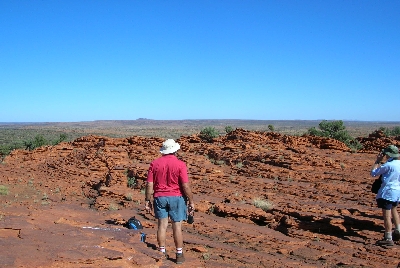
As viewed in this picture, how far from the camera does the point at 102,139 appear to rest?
81.5ft

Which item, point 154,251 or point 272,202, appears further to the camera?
point 272,202

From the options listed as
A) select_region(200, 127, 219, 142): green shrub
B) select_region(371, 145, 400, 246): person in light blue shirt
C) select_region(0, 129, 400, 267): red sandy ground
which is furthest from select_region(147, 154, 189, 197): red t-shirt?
select_region(200, 127, 219, 142): green shrub

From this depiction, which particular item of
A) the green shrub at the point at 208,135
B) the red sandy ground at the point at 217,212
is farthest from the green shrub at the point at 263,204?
the green shrub at the point at 208,135

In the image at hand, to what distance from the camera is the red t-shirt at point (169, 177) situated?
504 cm

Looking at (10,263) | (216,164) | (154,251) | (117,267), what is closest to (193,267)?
(154,251)

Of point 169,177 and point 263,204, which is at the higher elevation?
point 169,177

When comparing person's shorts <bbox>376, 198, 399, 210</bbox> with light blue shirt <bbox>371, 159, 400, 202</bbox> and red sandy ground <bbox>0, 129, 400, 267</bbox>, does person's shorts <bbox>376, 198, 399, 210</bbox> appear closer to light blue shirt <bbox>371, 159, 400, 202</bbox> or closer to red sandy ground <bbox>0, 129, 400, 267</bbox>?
light blue shirt <bbox>371, 159, 400, 202</bbox>

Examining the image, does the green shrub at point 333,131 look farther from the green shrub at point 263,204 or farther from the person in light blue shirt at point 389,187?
the person in light blue shirt at point 389,187

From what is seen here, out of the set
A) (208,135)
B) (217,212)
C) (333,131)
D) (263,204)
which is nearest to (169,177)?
(217,212)

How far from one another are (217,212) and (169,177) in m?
4.80

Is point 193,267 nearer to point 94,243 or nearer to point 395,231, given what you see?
point 94,243

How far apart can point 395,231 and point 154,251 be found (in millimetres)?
4382

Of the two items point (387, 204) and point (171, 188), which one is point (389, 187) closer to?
point (387, 204)

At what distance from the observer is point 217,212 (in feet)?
31.3
